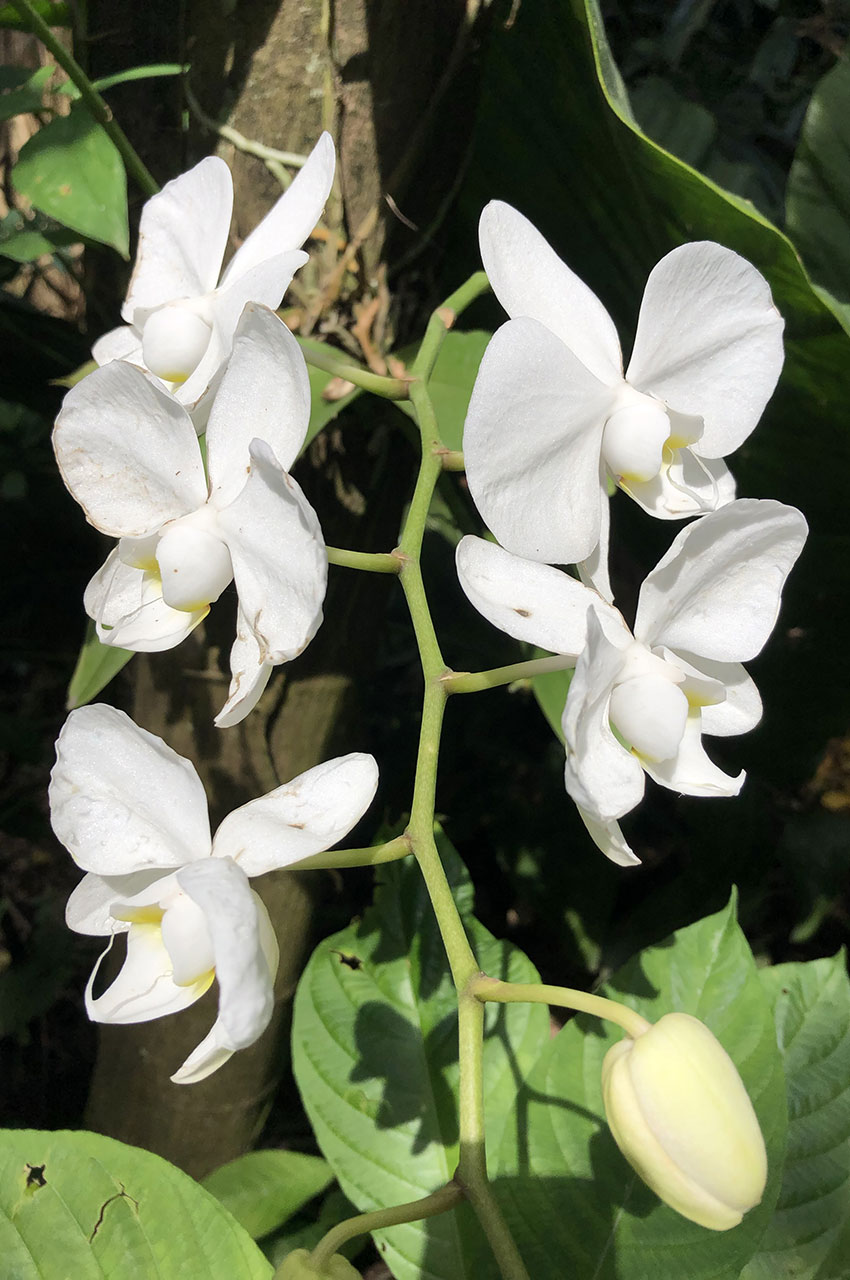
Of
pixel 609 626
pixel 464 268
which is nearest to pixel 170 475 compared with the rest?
pixel 609 626

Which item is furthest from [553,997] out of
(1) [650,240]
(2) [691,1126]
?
(1) [650,240]

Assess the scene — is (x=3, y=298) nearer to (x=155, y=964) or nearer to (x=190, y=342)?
(x=190, y=342)

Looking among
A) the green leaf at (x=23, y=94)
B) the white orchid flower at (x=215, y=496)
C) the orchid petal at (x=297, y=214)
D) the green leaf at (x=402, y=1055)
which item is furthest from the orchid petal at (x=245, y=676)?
the green leaf at (x=23, y=94)

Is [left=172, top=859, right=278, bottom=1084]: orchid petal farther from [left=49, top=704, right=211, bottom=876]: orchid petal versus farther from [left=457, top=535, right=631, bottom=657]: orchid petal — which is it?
[left=457, top=535, right=631, bottom=657]: orchid petal

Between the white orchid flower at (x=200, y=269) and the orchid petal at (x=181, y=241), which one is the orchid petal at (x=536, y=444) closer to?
the white orchid flower at (x=200, y=269)

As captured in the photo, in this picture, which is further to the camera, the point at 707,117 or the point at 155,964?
the point at 707,117
